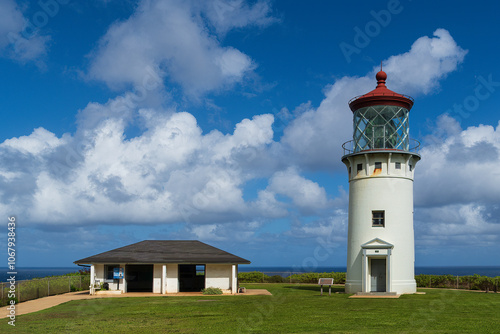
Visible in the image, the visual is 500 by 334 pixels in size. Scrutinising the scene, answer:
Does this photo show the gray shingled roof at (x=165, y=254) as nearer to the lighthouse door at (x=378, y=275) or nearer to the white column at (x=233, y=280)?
the white column at (x=233, y=280)

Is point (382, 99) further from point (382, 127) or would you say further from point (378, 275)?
point (378, 275)

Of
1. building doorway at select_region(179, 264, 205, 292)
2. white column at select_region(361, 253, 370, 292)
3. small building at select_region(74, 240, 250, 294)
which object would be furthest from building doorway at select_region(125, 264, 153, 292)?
white column at select_region(361, 253, 370, 292)

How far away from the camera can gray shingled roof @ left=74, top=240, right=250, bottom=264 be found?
32.4m

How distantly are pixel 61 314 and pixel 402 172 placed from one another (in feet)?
69.9

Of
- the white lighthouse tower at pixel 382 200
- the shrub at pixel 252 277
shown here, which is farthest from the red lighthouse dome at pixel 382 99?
the shrub at pixel 252 277

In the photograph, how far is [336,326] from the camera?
18.1m

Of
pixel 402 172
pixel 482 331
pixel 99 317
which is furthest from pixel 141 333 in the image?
pixel 402 172

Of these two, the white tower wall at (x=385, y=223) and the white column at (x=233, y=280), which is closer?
the white tower wall at (x=385, y=223)

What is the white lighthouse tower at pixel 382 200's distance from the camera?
106 feet

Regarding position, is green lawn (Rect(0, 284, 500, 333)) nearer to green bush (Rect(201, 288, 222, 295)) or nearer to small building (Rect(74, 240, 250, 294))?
green bush (Rect(201, 288, 222, 295))

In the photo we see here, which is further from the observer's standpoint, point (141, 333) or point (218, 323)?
point (218, 323)

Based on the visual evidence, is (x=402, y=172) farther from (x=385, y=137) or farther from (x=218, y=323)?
(x=218, y=323)

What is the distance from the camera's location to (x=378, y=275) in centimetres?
3309

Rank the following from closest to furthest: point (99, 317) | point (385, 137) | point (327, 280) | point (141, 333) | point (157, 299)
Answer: point (141, 333) < point (99, 317) < point (157, 299) < point (327, 280) < point (385, 137)
